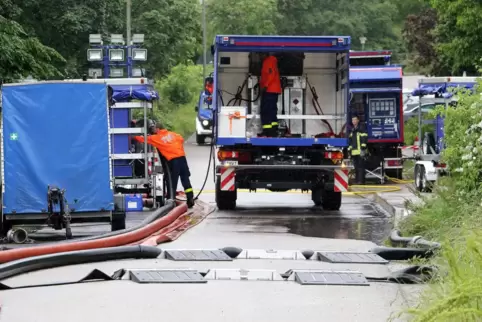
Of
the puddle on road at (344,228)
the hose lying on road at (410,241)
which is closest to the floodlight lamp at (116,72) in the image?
the puddle on road at (344,228)

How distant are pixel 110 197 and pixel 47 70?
368 centimetres

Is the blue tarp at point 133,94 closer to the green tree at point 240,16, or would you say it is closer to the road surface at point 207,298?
the road surface at point 207,298

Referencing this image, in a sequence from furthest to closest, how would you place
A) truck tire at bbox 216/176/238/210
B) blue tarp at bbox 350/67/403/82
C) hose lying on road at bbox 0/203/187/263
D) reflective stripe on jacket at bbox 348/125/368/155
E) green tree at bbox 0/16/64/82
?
blue tarp at bbox 350/67/403/82 < reflective stripe on jacket at bbox 348/125/368/155 < truck tire at bbox 216/176/238/210 < green tree at bbox 0/16/64/82 < hose lying on road at bbox 0/203/187/263

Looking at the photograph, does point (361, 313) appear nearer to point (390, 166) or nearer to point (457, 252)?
point (457, 252)

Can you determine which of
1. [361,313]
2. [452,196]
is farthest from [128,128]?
[361,313]

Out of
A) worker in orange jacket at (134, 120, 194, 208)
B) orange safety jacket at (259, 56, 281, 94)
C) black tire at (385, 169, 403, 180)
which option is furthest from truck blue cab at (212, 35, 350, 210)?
black tire at (385, 169, 403, 180)

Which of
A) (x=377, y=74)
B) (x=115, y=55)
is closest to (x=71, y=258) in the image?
(x=115, y=55)

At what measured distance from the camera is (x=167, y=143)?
2133cm

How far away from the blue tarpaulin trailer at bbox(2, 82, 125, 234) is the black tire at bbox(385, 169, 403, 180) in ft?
45.0

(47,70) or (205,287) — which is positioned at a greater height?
(47,70)

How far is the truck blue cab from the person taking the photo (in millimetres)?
20516

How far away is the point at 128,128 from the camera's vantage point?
20.8 meters

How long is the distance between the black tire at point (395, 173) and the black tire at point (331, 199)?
7.76 m

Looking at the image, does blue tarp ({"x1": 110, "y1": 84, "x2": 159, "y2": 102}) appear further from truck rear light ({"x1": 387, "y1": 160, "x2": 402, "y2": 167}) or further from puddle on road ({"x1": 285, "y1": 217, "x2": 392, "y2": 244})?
truck rear light ({"x1": 387, "y1": 160, "x2": 402, "y2": 167})
